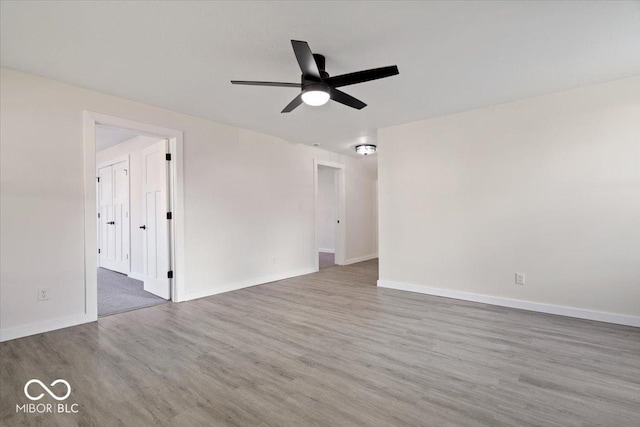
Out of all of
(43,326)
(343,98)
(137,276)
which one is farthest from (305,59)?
(137,276)

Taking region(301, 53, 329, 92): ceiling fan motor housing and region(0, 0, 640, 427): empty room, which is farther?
region(301, 53, 329, 92): ceiling fan motor housing

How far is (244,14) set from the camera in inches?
78.2

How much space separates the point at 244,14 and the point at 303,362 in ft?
8.23

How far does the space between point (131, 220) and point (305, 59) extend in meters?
4.57

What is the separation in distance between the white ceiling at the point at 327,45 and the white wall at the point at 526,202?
0.42 metres

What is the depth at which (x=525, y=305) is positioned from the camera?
3.54 meters

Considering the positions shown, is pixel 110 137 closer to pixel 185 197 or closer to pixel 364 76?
pixel 185 197

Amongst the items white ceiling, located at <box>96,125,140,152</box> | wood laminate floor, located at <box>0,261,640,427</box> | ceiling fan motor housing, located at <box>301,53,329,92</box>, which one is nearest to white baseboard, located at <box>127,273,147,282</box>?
wood laminate floor, located at <box>0,261,640,427</box>

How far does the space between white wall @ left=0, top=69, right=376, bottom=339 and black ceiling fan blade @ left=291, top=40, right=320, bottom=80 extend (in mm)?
2432

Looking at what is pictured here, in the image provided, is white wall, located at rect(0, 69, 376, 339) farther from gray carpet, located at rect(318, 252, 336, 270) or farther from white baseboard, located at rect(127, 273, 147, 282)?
white baseboard, located at rect(127, 273, 147, 282)

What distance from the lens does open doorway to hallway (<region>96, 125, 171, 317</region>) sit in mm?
4043

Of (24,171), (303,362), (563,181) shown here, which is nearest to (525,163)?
(563,181)

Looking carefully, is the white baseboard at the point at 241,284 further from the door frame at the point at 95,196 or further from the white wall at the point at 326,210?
the white wall at the point at 326,210

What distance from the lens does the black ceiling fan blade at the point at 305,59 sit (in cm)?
186
